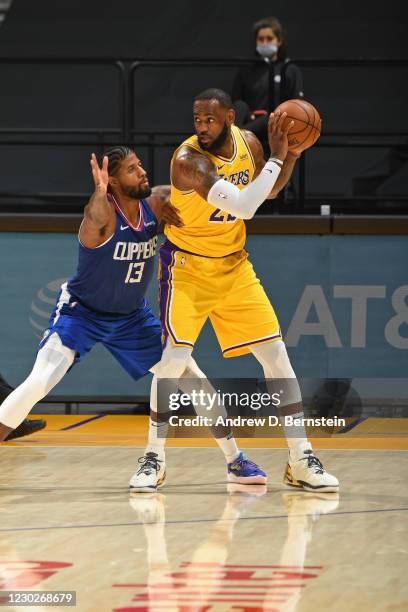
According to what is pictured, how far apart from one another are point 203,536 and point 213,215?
1.92 metres

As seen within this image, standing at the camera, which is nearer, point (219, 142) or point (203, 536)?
point (203, 536)

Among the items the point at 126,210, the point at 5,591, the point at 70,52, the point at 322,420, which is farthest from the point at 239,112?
the point at 5,591

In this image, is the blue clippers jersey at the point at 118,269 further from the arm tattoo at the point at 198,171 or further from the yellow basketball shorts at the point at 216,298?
the arm tattoo at the point at 198,171

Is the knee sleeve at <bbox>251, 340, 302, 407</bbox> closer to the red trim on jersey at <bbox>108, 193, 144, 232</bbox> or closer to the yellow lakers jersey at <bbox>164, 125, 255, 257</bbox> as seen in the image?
the yellow lakers jersey at <bbox>164, 125, 255, 257</bbox>

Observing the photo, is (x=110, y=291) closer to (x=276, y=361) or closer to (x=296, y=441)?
(x=276, y=361)

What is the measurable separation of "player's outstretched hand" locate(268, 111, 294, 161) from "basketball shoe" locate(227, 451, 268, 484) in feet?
5.55

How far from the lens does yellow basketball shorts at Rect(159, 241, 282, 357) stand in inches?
269

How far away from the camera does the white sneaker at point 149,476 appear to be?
673 centimetres

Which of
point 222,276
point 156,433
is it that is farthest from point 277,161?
point 156,433

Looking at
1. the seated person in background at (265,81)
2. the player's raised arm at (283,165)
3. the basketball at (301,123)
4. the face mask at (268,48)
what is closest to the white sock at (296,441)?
the player's raised arm at (283,165)

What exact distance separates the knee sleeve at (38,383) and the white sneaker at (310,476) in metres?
1.35

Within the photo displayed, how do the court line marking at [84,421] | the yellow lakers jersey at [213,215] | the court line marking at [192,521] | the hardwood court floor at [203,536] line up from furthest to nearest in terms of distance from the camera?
the court line marking at [84,421] → the yellow lakers jersey at [213,215] → the court line marking at [192,521] → the hardwood court floor at [203,536]

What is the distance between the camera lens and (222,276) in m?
6.87

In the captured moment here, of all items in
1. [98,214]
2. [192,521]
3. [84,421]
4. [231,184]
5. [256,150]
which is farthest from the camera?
[84,421]
